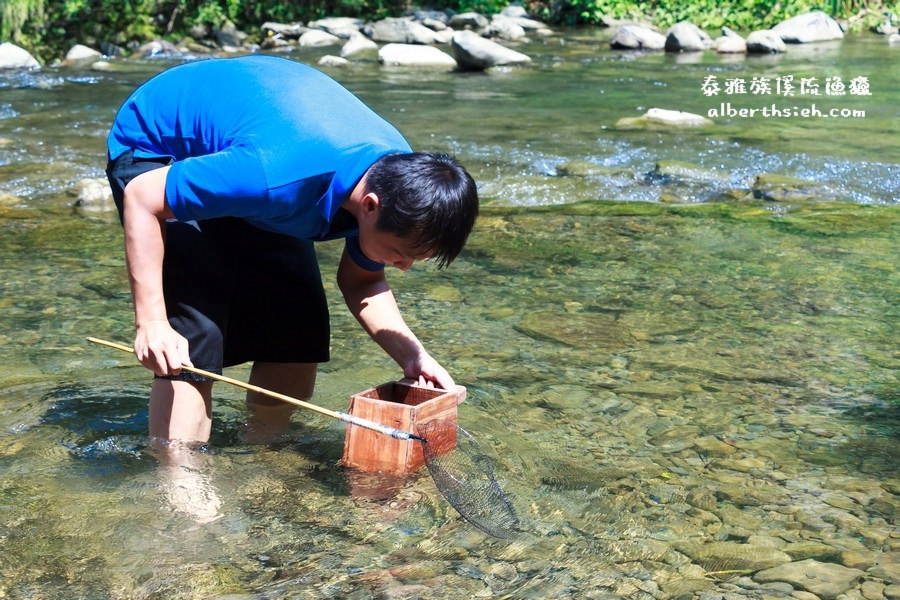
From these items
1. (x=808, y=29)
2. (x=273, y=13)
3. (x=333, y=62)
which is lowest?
(x=333, y=62)

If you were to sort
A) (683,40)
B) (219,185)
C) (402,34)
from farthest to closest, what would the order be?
(402,34) < (683,40) < (219,185)

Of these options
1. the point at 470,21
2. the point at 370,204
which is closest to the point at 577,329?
the point at 370,204

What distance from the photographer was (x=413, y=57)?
43.1 ft

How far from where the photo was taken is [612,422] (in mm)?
3277

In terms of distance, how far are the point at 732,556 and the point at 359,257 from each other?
4.05 ft

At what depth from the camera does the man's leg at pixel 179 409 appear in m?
2.69

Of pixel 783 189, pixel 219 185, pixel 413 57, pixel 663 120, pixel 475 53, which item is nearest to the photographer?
pixel 219 185

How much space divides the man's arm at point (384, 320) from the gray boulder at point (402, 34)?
508 inches

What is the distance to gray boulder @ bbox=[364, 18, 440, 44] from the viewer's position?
15.3 metres

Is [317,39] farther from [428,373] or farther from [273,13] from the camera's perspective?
[428,373]

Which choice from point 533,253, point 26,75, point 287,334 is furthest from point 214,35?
point 287,334

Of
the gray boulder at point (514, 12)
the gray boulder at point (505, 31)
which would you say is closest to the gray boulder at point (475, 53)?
the gray boulder at point (505, 31)

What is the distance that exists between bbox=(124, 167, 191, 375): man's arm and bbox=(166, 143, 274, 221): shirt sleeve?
7 cm

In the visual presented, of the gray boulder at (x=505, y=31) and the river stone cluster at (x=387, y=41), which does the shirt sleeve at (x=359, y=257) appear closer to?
the river stone cluster at (x=387, y=41)
